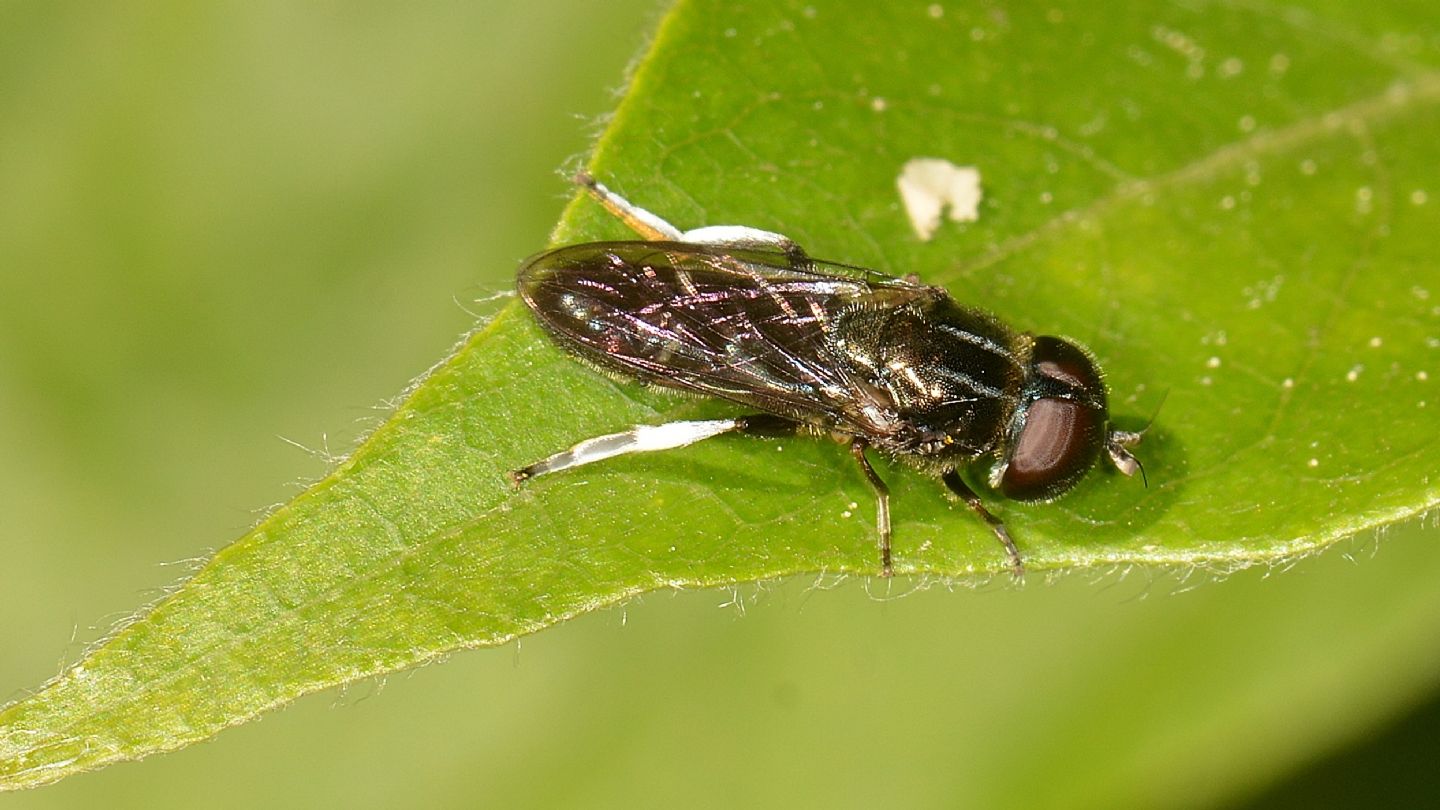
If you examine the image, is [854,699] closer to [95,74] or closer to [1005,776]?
[1005,776]

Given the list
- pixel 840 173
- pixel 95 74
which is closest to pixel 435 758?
pixel 840 173

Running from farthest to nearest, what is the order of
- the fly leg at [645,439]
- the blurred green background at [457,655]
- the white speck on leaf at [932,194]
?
the blurred green background at [457,655]
the white speck on leaf at [932,194]
the fly leg at [645,439]

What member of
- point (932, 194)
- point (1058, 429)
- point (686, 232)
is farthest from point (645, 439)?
point (1058, 429)

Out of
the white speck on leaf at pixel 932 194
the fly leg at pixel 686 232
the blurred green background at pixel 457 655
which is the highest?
the white speck on leaf at pixel 932 194

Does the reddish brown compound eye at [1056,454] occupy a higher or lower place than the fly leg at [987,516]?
higher

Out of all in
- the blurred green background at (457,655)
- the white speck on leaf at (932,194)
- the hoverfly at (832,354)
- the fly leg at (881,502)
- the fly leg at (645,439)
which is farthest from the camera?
the blurred green background at (457,655)

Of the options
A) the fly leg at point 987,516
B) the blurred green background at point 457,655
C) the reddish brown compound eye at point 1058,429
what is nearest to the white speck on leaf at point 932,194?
→ the reddish brown compound eye at point 1058,429

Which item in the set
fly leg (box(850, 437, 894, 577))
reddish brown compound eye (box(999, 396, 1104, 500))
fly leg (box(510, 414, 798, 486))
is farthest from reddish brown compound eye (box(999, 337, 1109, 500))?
fly leg (box(510, 414, 798, 486))

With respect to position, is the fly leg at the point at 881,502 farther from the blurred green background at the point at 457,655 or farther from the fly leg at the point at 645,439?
the blurred green background at the point at 457,655

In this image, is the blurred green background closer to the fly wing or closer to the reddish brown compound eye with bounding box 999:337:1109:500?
the fly wing
